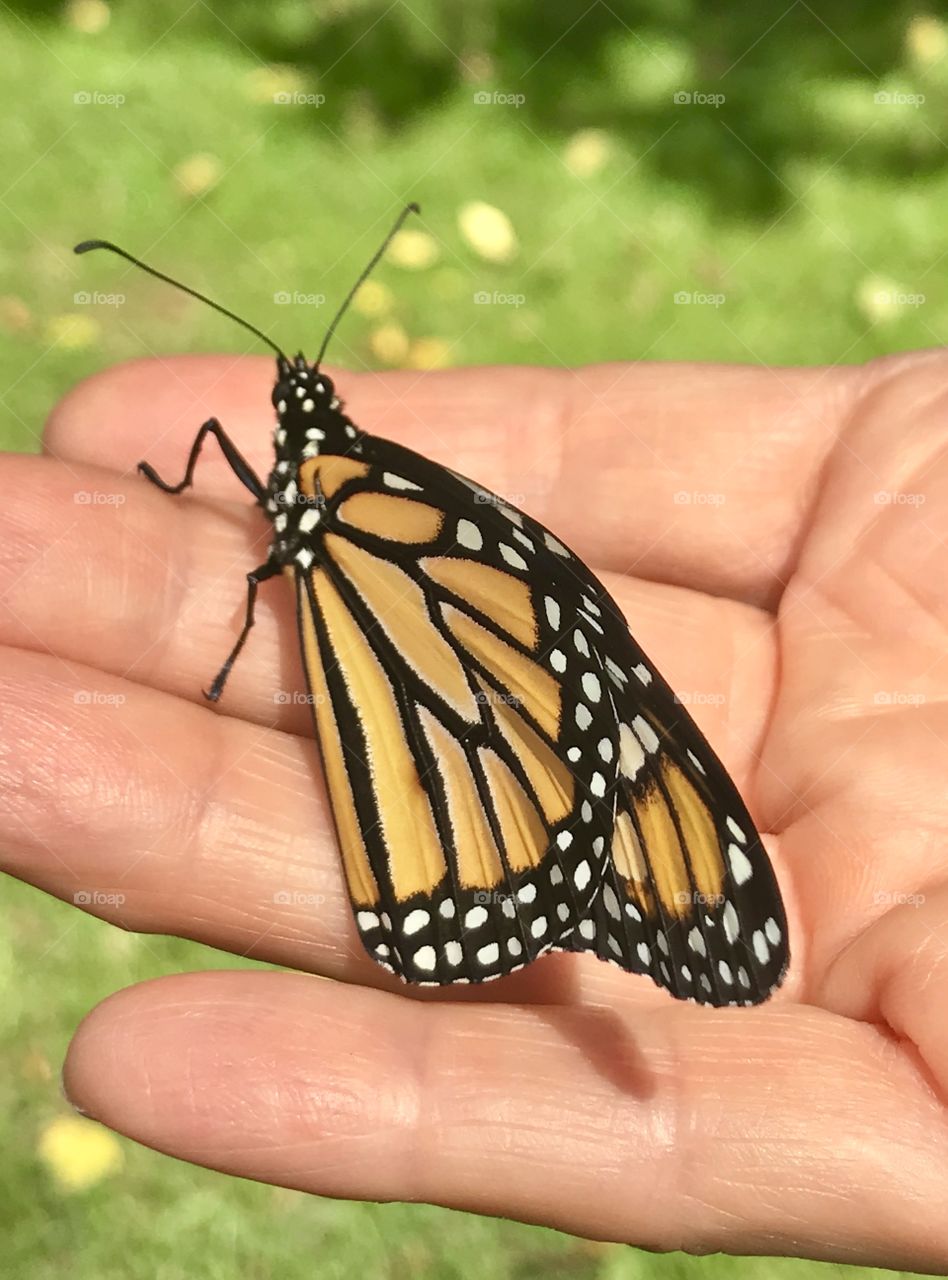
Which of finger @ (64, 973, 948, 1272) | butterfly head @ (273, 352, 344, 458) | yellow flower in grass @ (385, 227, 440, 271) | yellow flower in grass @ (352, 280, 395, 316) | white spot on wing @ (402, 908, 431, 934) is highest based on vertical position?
yellow flower in grass @ (385, 227, 440, 271)

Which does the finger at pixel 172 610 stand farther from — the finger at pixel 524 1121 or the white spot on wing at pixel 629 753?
the finger at pixel 524 1121

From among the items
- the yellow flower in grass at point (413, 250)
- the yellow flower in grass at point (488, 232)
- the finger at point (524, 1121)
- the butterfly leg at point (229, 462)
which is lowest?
the finger at point (524, 1121)

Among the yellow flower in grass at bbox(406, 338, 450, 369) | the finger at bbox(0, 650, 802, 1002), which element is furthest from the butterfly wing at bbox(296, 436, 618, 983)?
the yellow flower in grass at bbox(406, 338, 450, 369)

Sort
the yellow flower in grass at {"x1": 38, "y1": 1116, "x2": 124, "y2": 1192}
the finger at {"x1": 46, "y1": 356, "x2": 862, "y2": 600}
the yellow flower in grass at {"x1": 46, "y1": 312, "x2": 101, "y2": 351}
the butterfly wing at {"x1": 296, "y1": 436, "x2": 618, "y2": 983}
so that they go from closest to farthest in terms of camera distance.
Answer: the butterfly wing at {"x1": 296, "y1": 436, "x2": 618, "y2": 983}
the yellow flower in grass at {"x1": 38, "y1": 1116, "x2": 124, "y2": 1192}
the finger at {"x1": 46, "y1": 356, "x2": 862, "y2": 600}
the yellow flower in grass at {"x1": 46, "y1": 312, "x2": 101, "y2": 351}

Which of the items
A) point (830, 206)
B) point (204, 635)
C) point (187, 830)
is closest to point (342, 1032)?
point (187, 830)

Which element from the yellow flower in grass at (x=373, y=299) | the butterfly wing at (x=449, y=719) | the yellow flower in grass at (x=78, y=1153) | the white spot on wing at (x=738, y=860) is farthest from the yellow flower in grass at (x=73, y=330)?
the white spot on wing at (x=738, y=860)

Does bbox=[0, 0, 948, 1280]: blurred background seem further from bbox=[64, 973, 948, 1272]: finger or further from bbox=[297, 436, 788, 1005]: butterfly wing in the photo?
bbox=[64, 973, 948, 1272]: finger
